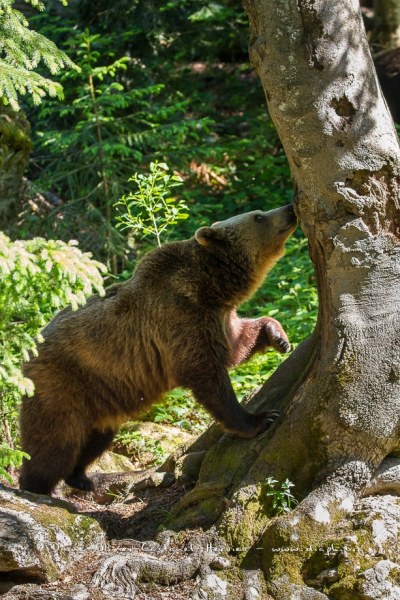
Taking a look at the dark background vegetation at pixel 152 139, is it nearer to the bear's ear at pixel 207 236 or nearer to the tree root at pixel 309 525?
the bear's ear at pixel 207 236

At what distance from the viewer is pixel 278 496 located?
15.9ft

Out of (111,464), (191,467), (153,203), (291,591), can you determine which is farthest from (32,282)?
(111,464)

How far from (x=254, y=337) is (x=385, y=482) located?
6.72 feet

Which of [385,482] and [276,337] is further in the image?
[276,337]

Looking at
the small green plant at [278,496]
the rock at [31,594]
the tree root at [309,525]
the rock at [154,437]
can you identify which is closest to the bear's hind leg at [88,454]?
the rock at [154,437]

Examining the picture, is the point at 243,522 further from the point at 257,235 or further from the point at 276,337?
the point at 257,235

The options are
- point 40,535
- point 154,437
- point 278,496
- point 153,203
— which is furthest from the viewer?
point 154,437

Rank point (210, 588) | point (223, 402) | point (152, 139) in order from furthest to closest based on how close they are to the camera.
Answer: point (152, 139) → point (223, 402) → point (210, 588)

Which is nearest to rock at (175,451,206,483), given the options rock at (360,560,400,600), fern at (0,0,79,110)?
rock at (360,560,400,600)

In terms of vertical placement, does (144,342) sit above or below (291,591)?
above

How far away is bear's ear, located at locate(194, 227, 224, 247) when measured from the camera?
6.36 m

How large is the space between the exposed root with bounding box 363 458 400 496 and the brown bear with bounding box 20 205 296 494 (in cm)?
145

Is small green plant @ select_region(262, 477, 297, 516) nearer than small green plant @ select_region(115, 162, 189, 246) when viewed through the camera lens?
Yes

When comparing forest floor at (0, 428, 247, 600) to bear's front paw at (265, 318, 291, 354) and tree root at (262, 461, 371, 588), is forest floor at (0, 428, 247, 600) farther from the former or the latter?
bear's front paw at (265, 318, 291, 354)
